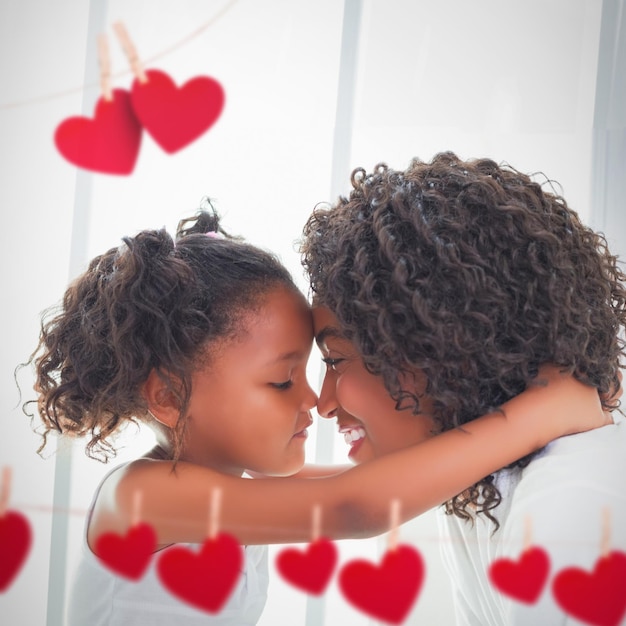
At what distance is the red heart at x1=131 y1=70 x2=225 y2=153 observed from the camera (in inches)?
25.6

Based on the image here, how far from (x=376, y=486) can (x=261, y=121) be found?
387 millimetres

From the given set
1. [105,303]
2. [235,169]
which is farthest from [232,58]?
[105,303]

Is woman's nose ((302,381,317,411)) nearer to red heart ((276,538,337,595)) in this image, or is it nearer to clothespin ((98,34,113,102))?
red heart ((276,538,337,595))

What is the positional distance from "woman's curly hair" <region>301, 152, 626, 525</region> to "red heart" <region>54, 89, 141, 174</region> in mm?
231

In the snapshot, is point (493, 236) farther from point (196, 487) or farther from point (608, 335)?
point (196, 487)

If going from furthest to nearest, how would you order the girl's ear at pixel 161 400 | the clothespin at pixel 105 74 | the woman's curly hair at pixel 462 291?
the girl's ear at pixel 161 400
the woman's curly hair at pixel 462 291
the clothespin at pixel 105 74

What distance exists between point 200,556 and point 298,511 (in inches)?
4.1

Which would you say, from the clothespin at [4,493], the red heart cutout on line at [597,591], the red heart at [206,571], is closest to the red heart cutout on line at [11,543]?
the clothespin at [4,493]

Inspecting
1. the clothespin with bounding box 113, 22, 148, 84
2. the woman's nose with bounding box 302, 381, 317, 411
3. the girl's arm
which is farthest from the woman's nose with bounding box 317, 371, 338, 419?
the clothespin with bounding box 113, 22, 148, 84

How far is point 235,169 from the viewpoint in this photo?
0.82m

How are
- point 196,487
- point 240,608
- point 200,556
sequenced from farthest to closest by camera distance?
point 240,608, point 196,487, point 200,556

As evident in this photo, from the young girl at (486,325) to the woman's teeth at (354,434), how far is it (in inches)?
2.3

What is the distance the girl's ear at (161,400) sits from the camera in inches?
33.5

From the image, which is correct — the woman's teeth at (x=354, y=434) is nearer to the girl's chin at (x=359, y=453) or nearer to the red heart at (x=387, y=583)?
the girl's chin at (x=359, y=453)
